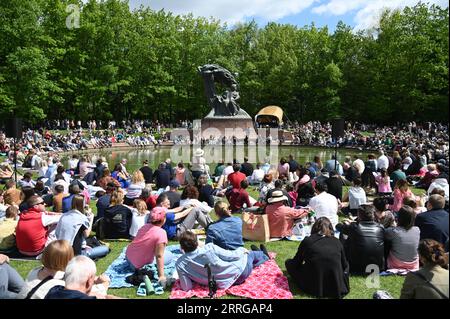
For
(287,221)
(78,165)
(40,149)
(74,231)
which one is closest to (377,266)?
(287,221)

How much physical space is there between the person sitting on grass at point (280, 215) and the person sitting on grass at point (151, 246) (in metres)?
2.67

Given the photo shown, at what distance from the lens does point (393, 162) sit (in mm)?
15805

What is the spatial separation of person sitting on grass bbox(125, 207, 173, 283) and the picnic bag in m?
2.36

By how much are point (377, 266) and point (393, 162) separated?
980 centimetres

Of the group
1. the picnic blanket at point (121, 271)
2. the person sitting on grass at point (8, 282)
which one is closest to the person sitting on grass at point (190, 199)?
the picnic blanket at point (121, 271)

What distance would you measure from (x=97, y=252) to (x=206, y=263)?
2.45 m

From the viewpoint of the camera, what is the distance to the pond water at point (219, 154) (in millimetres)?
25234

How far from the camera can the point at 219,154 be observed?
2752 centimetres

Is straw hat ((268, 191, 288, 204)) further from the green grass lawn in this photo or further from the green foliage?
the green foliage

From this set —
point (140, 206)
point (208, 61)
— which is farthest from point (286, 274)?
point (208, 61)

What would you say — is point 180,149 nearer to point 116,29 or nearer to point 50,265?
point 116,29

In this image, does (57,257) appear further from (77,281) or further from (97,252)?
(97,252)

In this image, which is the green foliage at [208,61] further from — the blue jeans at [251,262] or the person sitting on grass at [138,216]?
the blue jeans at [251,262]

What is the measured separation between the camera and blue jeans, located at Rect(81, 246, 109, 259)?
7488 millimetres
